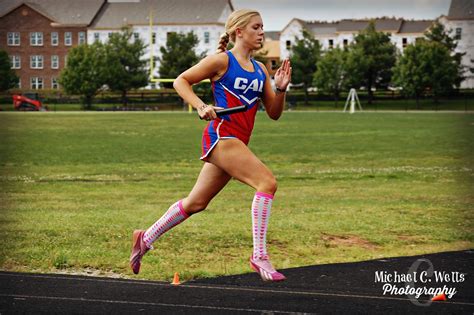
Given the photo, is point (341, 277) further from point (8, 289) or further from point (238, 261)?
point (8, 289)

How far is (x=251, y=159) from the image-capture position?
7223 millimetres

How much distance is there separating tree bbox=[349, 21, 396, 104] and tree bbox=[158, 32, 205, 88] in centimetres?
Result: 1865

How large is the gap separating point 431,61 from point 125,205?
261 ft

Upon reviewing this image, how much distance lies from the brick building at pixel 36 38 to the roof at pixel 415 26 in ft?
162

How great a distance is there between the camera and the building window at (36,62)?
11159cm

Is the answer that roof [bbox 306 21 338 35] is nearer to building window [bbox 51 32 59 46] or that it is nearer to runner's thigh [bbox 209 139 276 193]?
building window [bbox 51 32 59 46]

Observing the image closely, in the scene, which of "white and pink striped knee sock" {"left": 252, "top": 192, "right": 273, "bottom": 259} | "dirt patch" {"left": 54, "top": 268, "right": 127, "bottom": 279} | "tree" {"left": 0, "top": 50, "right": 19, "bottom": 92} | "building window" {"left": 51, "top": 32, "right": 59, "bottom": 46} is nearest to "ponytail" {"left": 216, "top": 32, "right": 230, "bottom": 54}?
"white and pink striped knee sock" {"left": 252, "top": 192, "right": 273, "bottom": 259}

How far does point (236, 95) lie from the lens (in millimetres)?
7297

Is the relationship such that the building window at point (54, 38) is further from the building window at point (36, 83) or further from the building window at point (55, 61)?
the building window at point (36, 83)

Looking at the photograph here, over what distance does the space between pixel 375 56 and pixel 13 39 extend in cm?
4476

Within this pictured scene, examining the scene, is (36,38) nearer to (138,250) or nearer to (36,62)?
(36,62)

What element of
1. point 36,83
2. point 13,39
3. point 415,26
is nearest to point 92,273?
point 36,83

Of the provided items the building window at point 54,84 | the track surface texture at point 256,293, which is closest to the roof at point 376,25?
the building window at point 54,84

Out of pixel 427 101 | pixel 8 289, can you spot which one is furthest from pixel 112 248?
pixel 427 101
